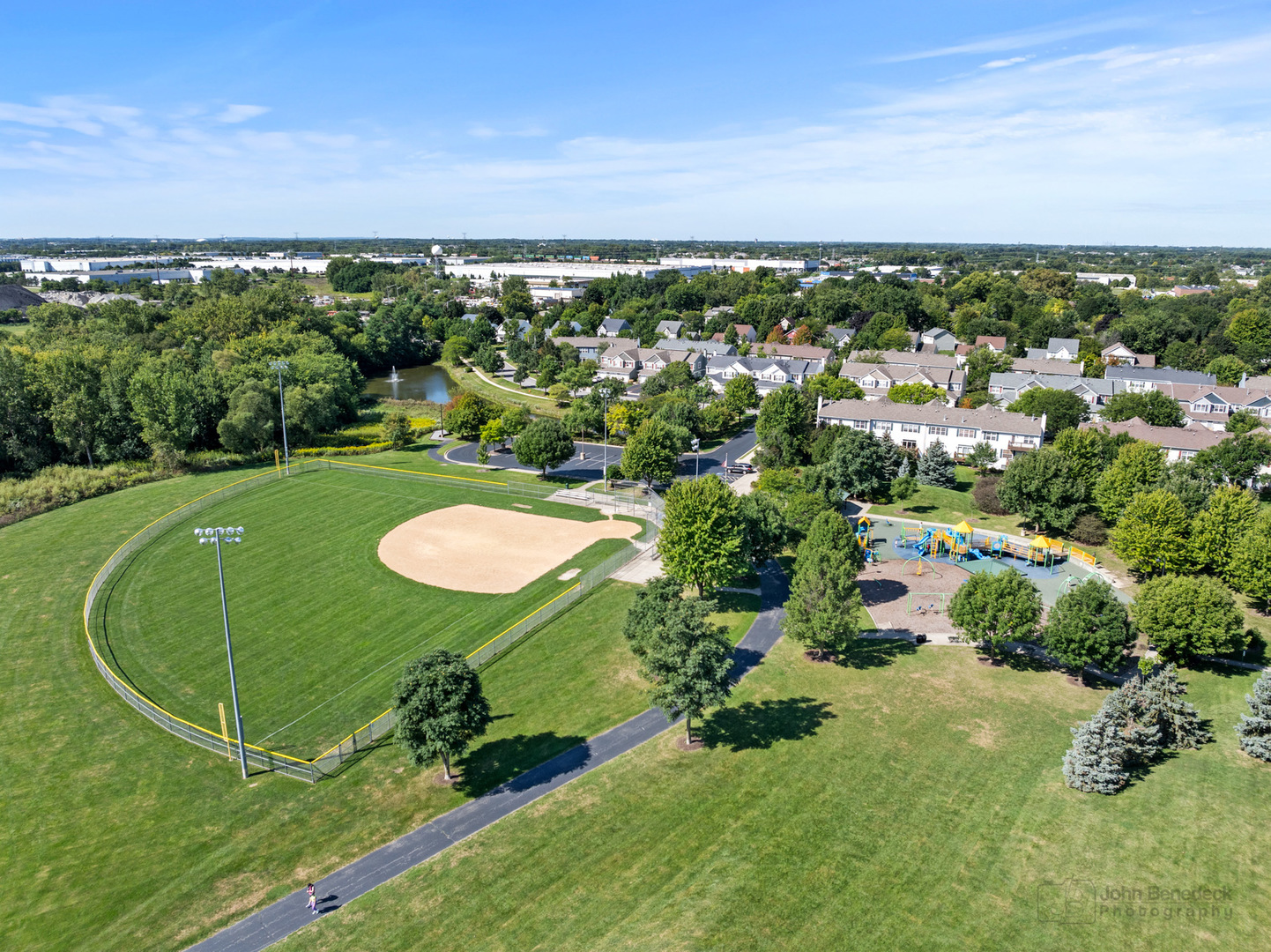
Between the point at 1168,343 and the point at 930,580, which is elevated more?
the point at 1168,343

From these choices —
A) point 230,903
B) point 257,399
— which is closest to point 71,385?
point 257,399

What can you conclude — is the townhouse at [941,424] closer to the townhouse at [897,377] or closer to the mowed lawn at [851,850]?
the townhouse at [897,377]

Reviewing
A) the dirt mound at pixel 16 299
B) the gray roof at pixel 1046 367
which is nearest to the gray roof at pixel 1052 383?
the gray roof at pixel 1046 367

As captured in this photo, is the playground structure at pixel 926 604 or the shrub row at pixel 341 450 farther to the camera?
the shrub row at pixel 341 450

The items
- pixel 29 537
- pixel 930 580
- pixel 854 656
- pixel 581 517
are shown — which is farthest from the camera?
pixel 581 517

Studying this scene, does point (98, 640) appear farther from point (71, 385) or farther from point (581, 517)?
point (71, 385)

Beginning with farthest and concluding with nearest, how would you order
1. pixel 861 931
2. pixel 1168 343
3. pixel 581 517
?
pixel 1168 343
pixel 581 517
pixel 861 931

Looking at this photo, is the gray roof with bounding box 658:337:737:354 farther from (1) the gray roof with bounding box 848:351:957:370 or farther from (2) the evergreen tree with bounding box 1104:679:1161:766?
(2) the evergreen tree with bounding box 1104:679:1161:766

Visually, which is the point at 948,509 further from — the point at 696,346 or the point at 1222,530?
the point at 696,346
